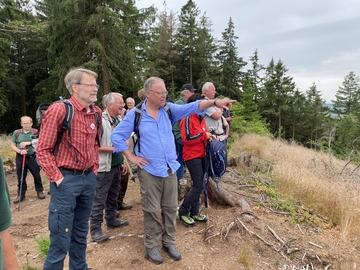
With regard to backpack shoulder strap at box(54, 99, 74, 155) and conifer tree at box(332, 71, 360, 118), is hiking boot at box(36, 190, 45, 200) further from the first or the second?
conifer tree at box(332, 71, 360, 118)

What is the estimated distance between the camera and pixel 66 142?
247cm

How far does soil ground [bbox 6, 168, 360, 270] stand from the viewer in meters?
3.19

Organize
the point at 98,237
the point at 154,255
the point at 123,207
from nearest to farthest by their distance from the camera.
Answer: the point at 154,255
the point at 98,237
the point at 123,207

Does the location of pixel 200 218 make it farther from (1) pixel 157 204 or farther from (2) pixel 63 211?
(2) pixel 63 211

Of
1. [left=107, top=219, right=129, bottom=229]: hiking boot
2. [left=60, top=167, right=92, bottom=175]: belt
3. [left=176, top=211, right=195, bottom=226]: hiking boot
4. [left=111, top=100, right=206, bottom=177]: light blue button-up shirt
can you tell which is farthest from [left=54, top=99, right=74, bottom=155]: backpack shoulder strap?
[left=176, top=211, right=195, bottom=226]: hiking boot

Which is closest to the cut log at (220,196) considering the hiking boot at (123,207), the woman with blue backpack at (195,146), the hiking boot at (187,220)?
the hiking boot at (187,220)

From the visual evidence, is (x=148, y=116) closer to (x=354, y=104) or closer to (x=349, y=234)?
(x=349, y=234)

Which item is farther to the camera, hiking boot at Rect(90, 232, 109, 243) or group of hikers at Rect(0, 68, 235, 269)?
hiking boot at Rect(90, 232, 109, 243)

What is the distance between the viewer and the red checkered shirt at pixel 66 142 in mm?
2373

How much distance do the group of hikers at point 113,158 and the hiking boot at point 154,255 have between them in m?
0.01

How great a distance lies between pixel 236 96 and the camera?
99.5 feet

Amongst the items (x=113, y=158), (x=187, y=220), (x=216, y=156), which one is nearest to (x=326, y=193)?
(x=216, y=156)

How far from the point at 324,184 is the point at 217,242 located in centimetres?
334

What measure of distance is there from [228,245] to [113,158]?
2046mm
